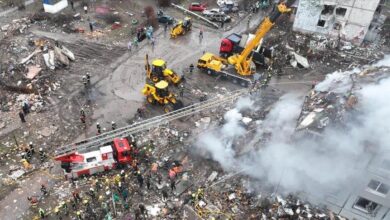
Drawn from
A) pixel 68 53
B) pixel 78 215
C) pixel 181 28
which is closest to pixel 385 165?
pixel 78 215

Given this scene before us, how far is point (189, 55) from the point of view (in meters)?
30.7

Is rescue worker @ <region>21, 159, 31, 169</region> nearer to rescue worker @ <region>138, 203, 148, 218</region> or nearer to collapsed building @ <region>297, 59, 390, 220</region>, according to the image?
rescue worker @ <region>138, 203, 148, 218</region>

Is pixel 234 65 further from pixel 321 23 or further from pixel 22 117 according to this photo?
pixel 22 117

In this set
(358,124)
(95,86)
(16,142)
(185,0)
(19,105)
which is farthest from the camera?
(185,0)

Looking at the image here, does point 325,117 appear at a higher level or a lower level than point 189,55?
higher

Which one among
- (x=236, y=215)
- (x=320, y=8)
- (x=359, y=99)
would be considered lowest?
(x=236, y=215)

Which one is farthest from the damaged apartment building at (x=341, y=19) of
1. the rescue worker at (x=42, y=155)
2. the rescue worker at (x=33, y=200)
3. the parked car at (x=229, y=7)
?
the rescue worker at (x=33, y=200)

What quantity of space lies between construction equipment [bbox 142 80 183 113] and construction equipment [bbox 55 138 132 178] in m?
4.88

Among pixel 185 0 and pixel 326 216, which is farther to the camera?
pixel 185 0

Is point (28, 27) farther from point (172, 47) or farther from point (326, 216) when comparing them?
point (326, 216)

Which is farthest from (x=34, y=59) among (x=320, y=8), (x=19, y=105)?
(x=320, y=8)

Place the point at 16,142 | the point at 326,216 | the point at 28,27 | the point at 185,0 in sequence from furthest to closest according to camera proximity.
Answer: the point at 185,0
the point at 28,27
the point at 16,142
the point at 326,216

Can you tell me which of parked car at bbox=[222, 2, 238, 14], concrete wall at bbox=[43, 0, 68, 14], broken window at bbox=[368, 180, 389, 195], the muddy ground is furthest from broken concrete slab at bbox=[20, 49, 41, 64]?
broken window at bbox=[368, 180, 389, 195]

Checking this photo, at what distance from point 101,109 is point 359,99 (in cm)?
1612
